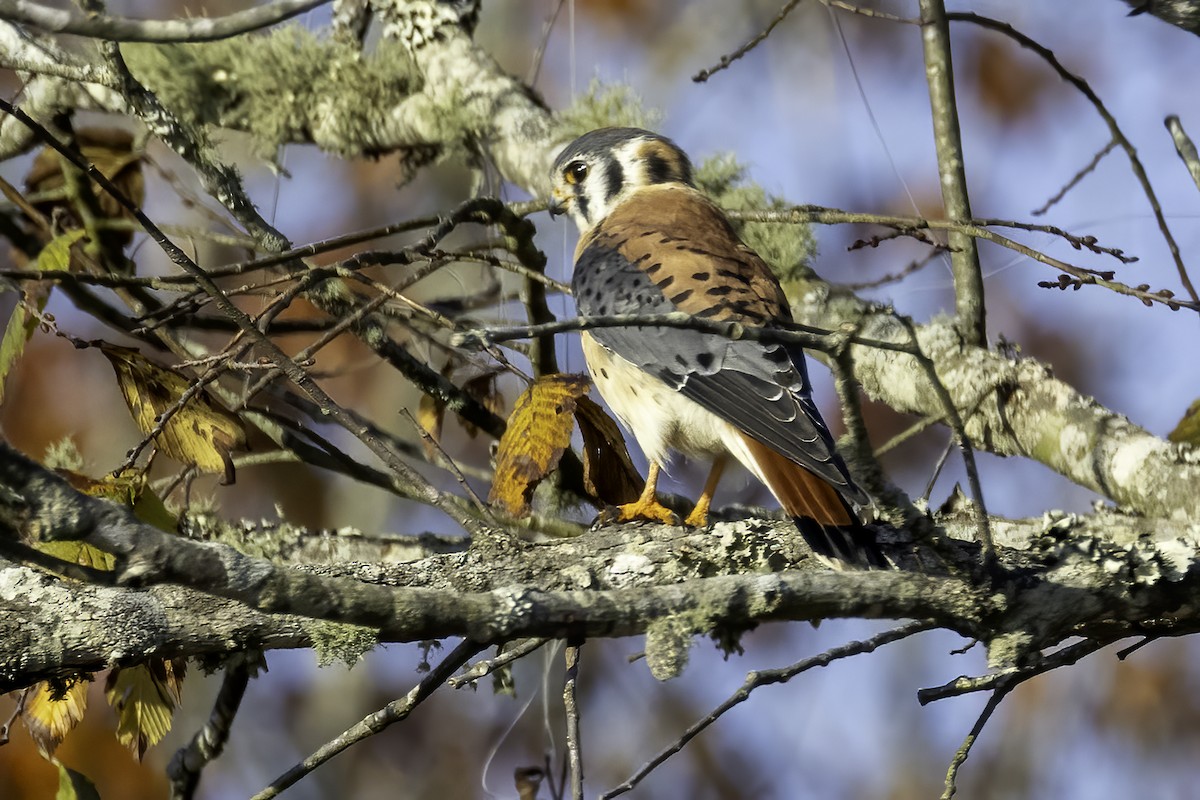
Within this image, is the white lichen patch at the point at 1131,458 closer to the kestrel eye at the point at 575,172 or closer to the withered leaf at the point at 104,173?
the kestrel eye at the point at 575,172

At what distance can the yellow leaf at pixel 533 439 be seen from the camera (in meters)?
2.32

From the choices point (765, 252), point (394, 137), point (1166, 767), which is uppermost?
point (394, 137)

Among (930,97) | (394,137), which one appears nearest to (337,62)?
(394,137)

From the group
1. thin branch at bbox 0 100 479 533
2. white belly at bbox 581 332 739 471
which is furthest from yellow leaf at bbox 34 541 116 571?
white belly at bbox 581 332 739 471

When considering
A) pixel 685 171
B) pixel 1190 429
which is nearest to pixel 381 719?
pixel 1190 429

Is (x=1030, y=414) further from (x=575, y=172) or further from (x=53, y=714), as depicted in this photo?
(x=53, y=714)

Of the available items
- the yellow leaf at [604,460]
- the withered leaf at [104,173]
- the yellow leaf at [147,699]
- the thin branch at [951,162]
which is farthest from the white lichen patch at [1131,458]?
the withered leaf at [104,173]

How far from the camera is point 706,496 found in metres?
2.81

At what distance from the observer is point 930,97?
9.84 ft

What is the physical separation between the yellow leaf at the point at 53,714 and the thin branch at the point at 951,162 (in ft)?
7.05

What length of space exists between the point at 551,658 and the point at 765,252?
1.39 m

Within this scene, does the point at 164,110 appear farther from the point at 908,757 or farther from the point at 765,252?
the point at 908,757

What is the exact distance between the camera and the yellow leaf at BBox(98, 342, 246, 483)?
2219 millimetres

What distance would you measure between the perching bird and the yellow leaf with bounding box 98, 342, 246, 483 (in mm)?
802
